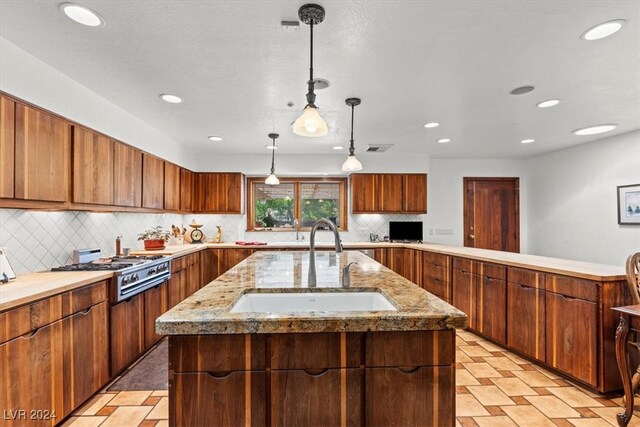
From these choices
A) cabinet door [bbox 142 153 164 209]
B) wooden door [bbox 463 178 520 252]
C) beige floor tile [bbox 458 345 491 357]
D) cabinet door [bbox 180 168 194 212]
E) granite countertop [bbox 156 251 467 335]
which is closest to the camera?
granite countertop [bbox 156 251 467 335]

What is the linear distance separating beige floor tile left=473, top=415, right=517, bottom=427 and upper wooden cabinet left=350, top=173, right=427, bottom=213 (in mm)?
3669

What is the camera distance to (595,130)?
4.05m

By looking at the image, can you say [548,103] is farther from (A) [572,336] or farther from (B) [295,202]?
(B) [295,202]

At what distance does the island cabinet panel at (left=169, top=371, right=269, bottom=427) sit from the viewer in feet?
3.53

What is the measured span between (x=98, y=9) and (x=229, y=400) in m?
2.06

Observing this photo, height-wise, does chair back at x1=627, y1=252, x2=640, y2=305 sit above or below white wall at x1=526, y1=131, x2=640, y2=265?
below

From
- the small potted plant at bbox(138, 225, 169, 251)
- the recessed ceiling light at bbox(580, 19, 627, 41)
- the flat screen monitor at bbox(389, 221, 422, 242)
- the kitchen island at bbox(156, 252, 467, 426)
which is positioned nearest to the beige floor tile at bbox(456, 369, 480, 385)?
the kitchen island at bbox(156, 252, 467, 426)

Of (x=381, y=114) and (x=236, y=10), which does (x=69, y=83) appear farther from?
(x=381, y=114)

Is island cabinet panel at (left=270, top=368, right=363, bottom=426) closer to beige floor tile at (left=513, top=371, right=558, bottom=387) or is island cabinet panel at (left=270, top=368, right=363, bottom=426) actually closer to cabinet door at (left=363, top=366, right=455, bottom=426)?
cabinet door at (left=363, top=366, right=455, bottom=426)

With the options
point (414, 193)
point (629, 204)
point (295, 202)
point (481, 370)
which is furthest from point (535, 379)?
point (295, 202)

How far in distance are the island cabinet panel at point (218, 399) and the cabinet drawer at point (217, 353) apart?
2 cm

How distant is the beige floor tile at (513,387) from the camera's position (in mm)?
2449

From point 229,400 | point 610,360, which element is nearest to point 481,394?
point 610,360

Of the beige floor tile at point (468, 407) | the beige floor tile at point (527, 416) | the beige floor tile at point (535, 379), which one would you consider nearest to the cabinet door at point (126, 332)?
the beige floor tile at point (468, 407)
